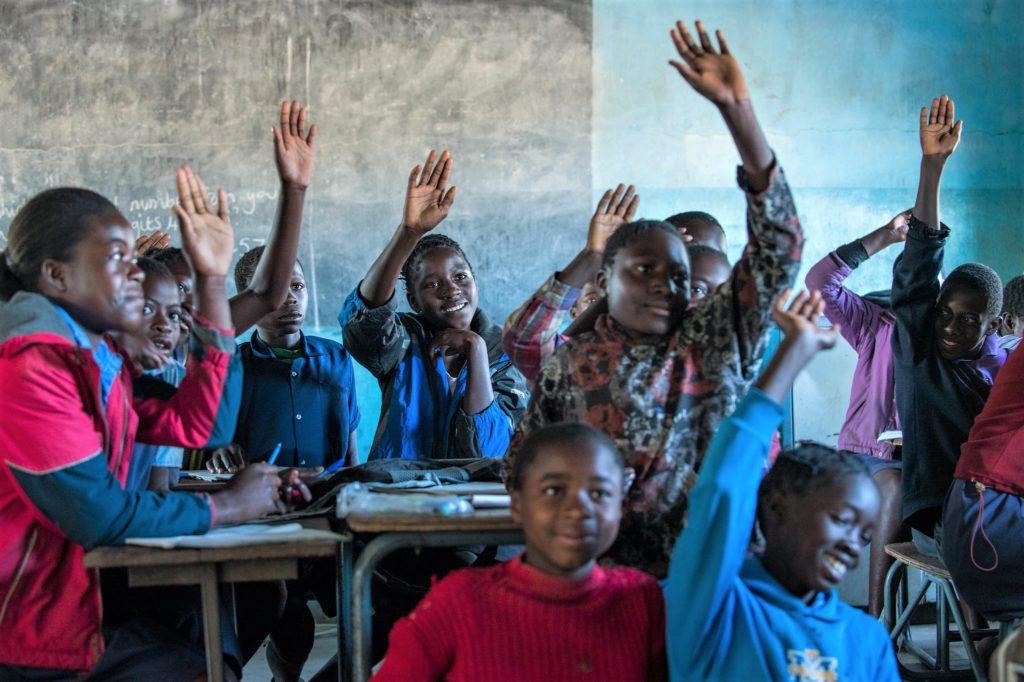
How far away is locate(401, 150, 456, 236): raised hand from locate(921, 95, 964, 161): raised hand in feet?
5.03

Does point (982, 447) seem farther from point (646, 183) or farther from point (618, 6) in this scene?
point (618, 6)

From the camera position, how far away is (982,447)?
2.75 m

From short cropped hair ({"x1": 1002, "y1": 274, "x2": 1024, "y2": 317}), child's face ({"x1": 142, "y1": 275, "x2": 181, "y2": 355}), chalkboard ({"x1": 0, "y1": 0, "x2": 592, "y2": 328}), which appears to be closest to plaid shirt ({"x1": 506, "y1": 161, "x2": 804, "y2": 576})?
child's face ({"x1": 142, "y1": 275, "x2": 181, "y2": 355})

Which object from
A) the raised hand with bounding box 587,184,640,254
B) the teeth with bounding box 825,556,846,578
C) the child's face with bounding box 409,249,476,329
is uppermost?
the raised hand with bounding box 587,184,640,254

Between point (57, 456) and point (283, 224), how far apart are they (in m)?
1.05

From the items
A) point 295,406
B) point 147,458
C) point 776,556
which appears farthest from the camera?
point 295,406

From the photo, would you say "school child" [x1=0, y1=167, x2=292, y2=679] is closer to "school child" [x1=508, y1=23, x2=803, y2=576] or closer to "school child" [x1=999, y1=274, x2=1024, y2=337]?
"school child" [x1=508, y1=23, x2=803, y2=576]

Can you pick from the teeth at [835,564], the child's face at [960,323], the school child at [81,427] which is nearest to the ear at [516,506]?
the teeth at [835,564]

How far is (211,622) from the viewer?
208 cm

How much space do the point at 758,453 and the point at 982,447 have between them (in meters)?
1.39

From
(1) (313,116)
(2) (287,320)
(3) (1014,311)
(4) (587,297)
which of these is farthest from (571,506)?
(1) (313,116)

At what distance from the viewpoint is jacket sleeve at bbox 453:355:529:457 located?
3.28m

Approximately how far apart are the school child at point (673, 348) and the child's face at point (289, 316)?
1.57 meters

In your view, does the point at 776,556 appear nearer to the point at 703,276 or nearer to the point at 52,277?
the point at 703,276
